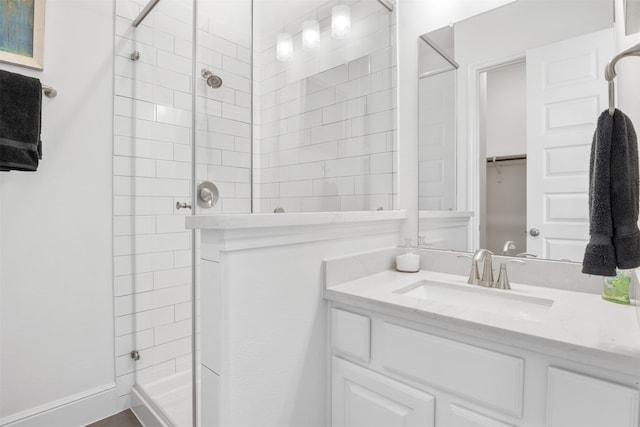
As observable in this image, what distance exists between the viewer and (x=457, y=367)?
95 centimetres

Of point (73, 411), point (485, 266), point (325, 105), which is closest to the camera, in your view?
point (485, 266)

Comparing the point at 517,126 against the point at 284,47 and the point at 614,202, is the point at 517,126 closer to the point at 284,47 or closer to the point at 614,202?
the point at 614,202

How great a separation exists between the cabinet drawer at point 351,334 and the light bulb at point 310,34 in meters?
1.54

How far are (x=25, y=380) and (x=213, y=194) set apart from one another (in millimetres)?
1184

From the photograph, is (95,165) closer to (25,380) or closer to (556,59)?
(25,380)

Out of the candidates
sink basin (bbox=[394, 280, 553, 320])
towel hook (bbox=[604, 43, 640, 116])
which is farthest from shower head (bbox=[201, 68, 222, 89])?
towel hook (bbox=[604, 43, 640, 116])

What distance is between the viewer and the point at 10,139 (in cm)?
130

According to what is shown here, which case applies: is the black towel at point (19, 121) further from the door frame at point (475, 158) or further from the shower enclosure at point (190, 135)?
the door frame at point (475, 158)

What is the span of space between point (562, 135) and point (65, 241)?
7.27ft

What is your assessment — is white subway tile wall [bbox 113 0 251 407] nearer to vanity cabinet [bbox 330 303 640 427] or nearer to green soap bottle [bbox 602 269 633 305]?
vanity cabinet [bbox 330 303 640 427]

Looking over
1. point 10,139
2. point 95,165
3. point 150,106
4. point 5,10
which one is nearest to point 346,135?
point 150,106

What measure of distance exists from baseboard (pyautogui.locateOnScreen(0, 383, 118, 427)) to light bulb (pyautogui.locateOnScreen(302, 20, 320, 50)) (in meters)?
2.17

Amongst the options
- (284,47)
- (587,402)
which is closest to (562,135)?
(587,402)

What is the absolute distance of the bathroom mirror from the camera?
1200 millimetres
